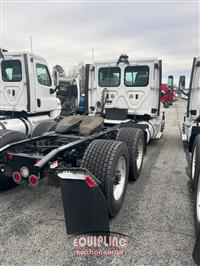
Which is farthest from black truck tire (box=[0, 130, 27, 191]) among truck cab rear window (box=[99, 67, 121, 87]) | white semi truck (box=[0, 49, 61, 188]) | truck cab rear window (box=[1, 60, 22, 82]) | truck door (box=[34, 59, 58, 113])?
truck cab rear window (box=[99, 67, 121, 87])

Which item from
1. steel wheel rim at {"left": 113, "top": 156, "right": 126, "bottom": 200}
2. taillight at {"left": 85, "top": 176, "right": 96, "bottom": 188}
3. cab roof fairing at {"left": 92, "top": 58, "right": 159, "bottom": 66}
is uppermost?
cab roof fairing at {"left": 92, "top": 58, "right": 159, "bottom": 66}

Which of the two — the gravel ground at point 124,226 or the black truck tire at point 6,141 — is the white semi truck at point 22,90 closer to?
the black truck tire at point 6,141

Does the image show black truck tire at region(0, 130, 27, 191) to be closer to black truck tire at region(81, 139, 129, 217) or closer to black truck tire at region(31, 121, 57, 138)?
black truck tire at region(31, 121, 57, 138)

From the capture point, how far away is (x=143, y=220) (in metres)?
2.84

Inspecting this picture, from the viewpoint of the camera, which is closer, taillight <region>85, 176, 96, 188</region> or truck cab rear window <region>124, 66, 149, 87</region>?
taillight <region>85, 176, 96, 188</region>

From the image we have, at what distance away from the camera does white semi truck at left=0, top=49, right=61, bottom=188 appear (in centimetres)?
615

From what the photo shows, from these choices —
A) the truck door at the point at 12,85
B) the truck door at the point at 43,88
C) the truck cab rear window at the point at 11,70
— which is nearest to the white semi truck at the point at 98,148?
the truck door at the point at 43,88

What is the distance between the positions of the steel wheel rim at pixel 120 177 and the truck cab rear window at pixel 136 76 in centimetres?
375

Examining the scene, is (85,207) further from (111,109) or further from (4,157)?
(111,109)

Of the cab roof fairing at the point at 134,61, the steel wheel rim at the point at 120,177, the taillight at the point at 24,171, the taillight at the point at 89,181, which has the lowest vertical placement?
the steel wheel rim at the point at 120,177

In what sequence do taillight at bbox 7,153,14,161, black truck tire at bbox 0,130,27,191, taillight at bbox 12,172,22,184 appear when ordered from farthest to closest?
black truck tire at bbox 0,130,27,191 → taillight at bbox 7,153,14,161 → taillight at bbox 12,172,22,184

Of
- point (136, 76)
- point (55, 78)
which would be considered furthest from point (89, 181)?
point (55, 78)

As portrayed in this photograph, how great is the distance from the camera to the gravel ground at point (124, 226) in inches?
86.5

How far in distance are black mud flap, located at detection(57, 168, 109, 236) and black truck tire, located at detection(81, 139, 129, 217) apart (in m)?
0.32
